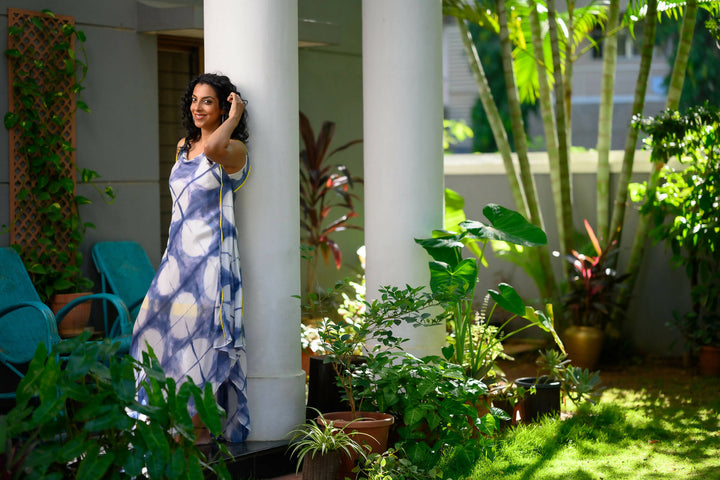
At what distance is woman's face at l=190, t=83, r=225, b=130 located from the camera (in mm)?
4133

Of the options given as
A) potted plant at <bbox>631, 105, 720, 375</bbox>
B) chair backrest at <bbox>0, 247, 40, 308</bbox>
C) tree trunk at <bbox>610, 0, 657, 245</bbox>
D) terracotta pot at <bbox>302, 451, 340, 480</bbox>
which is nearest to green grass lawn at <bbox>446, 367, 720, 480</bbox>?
terracotta pot at <bbox>302, 451, 340, 480</bbox>

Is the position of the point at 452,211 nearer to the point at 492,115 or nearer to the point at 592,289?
the point at 492,115

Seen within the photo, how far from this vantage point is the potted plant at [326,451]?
4.01 metres

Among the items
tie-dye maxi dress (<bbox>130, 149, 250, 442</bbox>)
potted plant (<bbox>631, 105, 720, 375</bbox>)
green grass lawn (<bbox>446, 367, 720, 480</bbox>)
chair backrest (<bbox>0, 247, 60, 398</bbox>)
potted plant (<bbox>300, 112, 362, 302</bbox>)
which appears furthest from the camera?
potted plant (<bbox>300, 112, 362, 302</bbox>)

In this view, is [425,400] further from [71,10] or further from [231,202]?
[71,10]

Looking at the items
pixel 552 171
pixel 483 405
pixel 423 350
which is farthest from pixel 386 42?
pixel 552 171

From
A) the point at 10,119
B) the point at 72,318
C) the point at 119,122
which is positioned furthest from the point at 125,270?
the point at 10,119

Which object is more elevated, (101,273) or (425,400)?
(101,273)

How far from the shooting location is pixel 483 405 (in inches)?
191

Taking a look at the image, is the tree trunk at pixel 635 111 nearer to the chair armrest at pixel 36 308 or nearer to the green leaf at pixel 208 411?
the chair armrest at pixel 36 308

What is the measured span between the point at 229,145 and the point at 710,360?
14.7 ft

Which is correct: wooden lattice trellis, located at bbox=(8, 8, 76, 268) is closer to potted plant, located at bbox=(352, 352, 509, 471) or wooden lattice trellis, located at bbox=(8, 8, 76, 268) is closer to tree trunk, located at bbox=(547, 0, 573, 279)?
potted plant, located at bbox=(352, 352, 509, 471)

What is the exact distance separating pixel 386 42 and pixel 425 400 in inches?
74.5

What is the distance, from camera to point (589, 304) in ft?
23.8
